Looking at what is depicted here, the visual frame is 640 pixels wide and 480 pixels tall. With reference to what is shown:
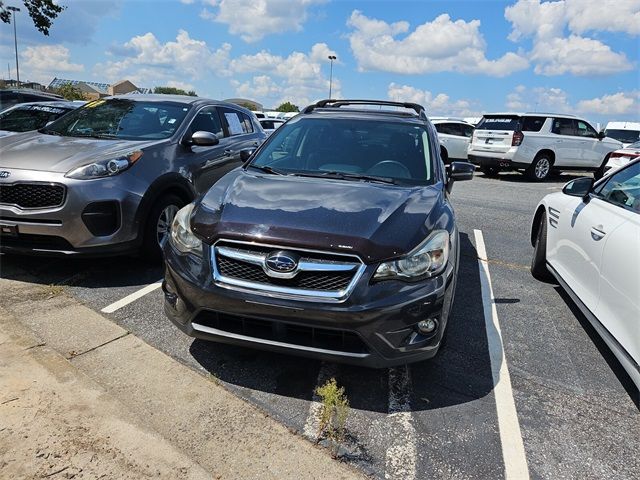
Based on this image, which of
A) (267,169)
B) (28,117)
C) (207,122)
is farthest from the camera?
(28,117)

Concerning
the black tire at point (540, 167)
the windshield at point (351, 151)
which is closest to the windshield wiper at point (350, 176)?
the windshield at point (351, 151)

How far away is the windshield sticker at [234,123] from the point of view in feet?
20.7

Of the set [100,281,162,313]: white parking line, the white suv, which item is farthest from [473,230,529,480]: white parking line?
the white suv

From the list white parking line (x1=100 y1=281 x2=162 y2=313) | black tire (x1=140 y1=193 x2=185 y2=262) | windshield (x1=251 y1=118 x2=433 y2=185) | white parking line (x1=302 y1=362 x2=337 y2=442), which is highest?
windshield (x1=251 y1=118 x2=433 y2=185)

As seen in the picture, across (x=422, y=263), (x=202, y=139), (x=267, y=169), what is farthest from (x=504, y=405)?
(x=202, y=139)

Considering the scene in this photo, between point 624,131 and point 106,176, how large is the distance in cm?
2692

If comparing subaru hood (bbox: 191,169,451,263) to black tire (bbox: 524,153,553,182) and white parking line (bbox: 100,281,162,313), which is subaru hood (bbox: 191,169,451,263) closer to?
white parking line (bbox: 100,281,162,313)

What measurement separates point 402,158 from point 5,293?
3.42 metres

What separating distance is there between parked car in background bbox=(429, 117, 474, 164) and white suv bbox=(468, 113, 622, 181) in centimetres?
194

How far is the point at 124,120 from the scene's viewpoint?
5.25 meters

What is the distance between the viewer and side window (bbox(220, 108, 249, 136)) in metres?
6.25

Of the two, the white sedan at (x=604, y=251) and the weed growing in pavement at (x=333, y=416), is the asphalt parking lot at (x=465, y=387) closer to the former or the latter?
the weed growing in pavement at (x=333, y=416)

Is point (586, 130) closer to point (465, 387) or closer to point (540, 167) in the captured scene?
point (540, 167)

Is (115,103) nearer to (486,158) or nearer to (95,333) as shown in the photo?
(95,333)
